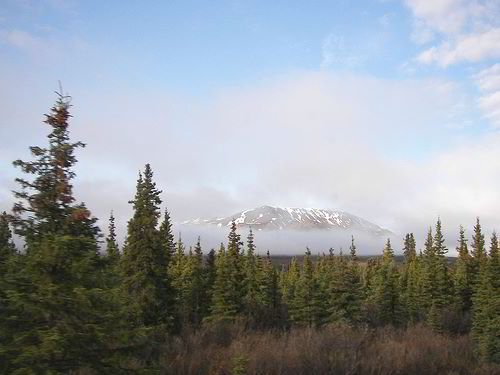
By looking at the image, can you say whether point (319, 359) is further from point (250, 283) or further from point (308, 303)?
point (250, 283)

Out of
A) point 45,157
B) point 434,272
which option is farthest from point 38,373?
point 434,272

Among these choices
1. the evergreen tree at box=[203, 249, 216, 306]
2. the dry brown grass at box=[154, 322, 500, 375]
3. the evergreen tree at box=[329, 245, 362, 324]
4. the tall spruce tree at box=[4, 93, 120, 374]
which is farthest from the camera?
the evergreen tree at box=[203, 249, 216, 306]

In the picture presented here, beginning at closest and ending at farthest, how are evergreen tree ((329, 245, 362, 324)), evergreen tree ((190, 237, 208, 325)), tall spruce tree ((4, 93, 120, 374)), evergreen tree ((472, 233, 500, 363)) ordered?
tall spruce tree ((4, 93, 120, 374)), evergreen tree ((472, 233, 500, 363)), evergreen tree ((329, 245, 362, 324)), evergreen tree ((190, 237, 208, 325))

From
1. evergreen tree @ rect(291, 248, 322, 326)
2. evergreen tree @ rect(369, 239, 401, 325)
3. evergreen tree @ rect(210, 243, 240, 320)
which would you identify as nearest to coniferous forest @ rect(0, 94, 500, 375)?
evergreen tree @ rect(210, 243, 240, 320)

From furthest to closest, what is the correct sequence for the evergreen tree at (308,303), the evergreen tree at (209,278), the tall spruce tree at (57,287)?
the evergreen tree at (209,278) < the evergreen tree at (308,303) < the tall spruce tree at (57,287)

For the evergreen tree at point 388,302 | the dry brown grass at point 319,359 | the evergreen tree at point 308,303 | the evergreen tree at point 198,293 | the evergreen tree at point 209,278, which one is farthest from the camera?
the evergreen tree at point 209,278

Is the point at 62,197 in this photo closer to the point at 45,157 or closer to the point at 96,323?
the point at 45,157

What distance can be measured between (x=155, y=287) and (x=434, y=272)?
42.3 meters

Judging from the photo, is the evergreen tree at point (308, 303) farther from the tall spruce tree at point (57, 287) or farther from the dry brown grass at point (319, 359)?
the tall spruce tree at point (57, 287)

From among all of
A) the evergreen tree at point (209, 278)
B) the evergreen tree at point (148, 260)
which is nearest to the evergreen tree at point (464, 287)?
the evergreen tree at point (209, 278)

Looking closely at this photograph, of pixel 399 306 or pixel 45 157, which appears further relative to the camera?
pixel 399 306

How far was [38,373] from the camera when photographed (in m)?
6.28

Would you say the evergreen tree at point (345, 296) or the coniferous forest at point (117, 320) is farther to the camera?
the evergreen tree at point (345, 296)

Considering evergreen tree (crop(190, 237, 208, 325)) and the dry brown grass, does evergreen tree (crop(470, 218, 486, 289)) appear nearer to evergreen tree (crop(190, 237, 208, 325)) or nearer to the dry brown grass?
evergreen tree (crop(190, 237, 208, 325))
